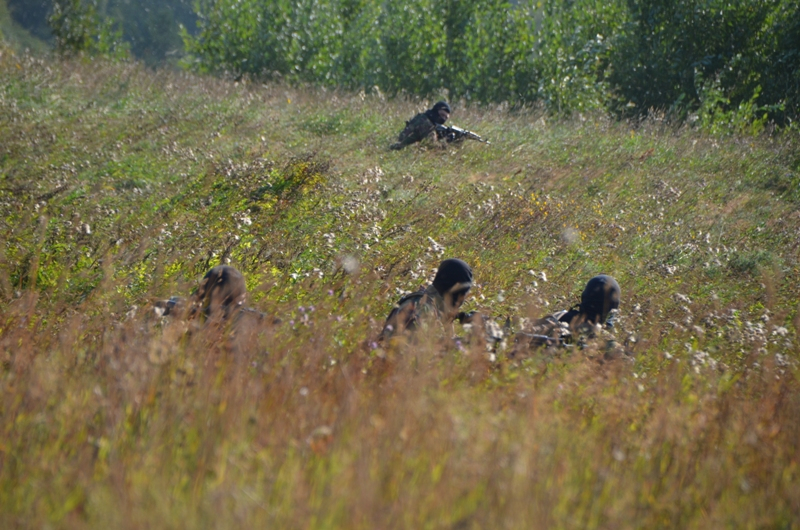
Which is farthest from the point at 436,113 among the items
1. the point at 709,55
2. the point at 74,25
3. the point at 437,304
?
the point at 74,25

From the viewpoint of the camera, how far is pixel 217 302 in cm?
421

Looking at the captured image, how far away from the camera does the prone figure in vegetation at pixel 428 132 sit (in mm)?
11961

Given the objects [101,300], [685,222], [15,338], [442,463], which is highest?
[442,463]

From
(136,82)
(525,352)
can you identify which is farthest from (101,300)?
(136,82)

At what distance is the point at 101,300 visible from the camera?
17.8 ft

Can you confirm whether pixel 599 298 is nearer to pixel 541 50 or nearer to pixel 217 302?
pixel 217 302

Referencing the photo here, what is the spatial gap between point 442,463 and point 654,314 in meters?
4.84

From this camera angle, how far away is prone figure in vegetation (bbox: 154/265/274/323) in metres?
4.22

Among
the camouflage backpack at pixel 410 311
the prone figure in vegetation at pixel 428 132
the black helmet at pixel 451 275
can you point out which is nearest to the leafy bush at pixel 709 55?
the prone figure in vegetation at pixel 428 132

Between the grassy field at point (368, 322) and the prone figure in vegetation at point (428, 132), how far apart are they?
0.46 metres

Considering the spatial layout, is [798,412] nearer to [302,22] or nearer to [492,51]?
[492,51]

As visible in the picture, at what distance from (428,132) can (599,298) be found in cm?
649

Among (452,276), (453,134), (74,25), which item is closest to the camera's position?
(452,276)

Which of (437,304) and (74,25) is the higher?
(437,304)
